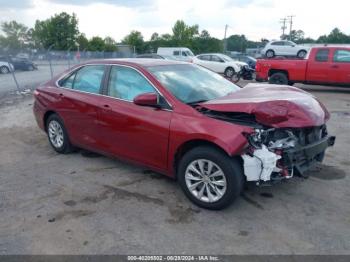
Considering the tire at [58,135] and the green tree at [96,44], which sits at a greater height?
the green tree at [96,44]

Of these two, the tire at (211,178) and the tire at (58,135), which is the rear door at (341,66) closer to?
the tire at (58,135)

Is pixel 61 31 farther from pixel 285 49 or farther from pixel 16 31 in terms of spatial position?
pixel 285 49

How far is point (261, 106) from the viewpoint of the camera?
12.9 ft

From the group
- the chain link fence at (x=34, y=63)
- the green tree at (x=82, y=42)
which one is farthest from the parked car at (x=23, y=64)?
the green tree at (x=82, y=42)

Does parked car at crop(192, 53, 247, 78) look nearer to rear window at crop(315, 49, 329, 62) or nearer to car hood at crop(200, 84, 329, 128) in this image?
rear window at crop(315, 49, 329, 62)

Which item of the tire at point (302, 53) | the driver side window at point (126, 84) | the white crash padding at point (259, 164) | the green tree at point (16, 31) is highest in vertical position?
the green tree at point (16, 31)

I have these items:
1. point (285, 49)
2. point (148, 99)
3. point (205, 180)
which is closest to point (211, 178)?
point (205, 180)

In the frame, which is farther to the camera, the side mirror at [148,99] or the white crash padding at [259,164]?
the side mirror at [148,99]

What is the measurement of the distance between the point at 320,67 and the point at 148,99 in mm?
11192

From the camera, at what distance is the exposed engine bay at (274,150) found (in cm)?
378

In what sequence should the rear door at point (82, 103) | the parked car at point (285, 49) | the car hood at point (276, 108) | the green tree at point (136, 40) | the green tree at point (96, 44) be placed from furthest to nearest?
the green tree at point (136, 40) → the green tree at point (96, 44) → the parked car at point (285, 49) → the rear door at point (82, 103) → the car hood at point (276, 108)

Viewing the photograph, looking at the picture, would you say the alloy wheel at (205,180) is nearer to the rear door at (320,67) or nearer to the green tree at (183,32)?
the rear door at (320,67)

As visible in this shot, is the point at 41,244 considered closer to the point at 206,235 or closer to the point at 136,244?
the point at 136,244

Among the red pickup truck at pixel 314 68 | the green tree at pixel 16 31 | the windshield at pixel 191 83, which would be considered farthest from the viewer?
the green tree at pixel 16 31
